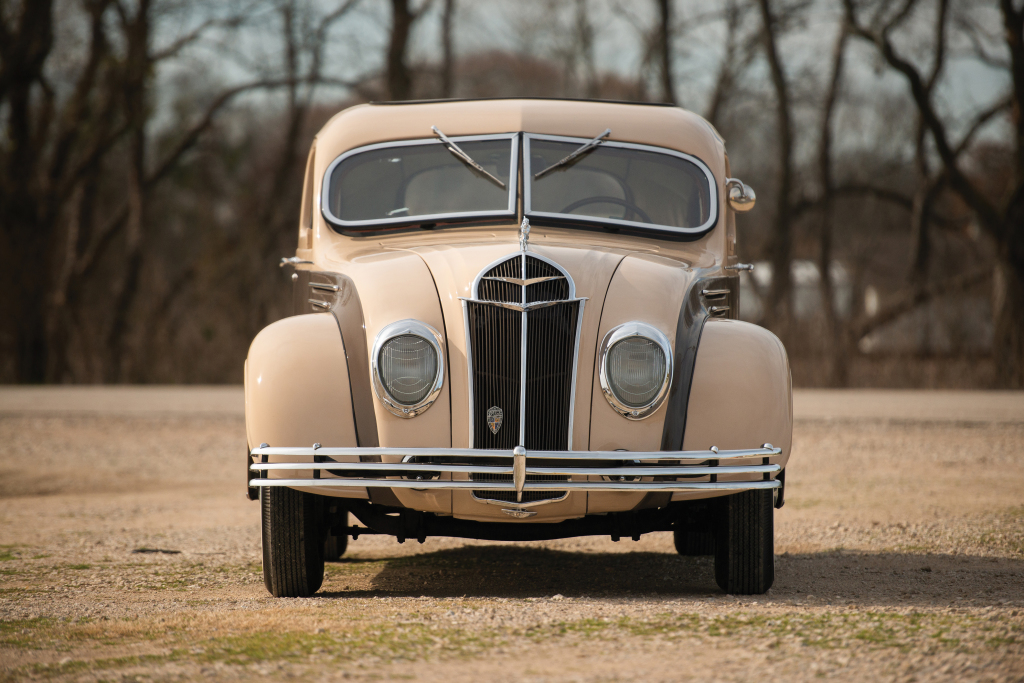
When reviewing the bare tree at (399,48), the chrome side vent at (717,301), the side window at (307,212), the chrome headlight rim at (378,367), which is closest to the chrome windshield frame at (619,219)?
the chrome side vent at (717,301)

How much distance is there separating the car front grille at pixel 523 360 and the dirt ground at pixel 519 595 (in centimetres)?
70

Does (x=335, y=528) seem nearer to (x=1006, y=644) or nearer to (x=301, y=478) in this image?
(x=301, y=478)

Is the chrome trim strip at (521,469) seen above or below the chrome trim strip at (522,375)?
below

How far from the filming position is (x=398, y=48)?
20.2 m

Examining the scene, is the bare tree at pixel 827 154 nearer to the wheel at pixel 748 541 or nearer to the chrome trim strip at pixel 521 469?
the wheel at pixel 748 541

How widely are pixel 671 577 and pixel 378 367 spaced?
7.15ft

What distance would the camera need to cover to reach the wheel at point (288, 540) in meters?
4.14

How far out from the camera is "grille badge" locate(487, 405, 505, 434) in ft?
12.6

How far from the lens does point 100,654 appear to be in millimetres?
3277

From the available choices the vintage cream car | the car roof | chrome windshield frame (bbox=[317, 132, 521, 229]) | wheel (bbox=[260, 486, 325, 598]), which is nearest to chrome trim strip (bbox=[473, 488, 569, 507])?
the vintage cream car

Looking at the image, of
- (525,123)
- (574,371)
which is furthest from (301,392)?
(525,123)

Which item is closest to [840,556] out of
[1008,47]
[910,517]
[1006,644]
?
[910,517]

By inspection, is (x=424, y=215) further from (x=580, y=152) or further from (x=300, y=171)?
(x=300, y=171)

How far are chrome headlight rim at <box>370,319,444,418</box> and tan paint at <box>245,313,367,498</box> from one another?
6.3 inches
